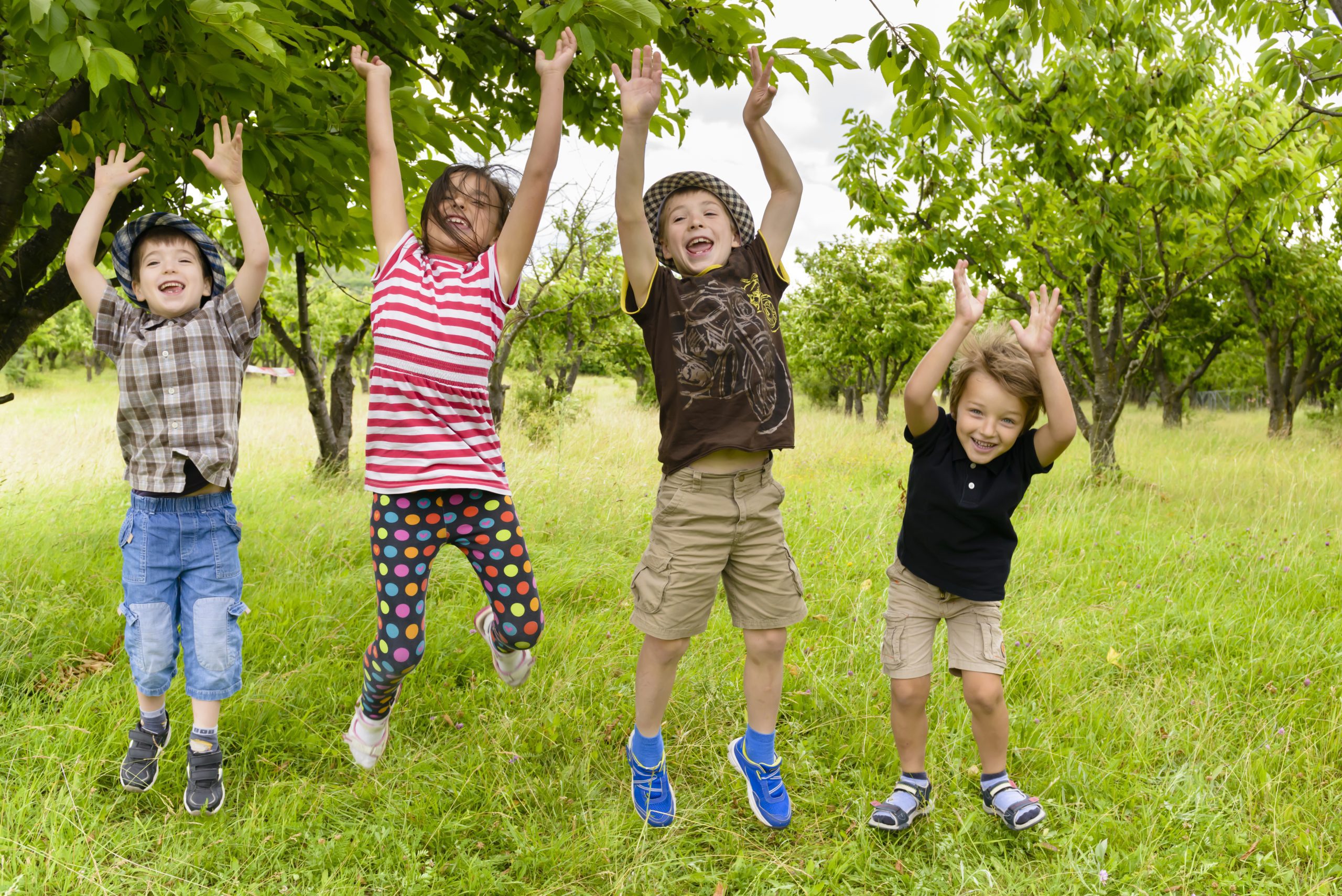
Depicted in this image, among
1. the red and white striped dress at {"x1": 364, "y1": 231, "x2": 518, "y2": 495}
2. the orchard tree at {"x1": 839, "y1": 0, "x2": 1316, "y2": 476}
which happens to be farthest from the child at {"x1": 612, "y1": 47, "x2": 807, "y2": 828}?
the orchard tree at {"x1": 839, "y1": 0, "x2": 1316, "y2": 476}

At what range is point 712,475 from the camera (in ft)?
7.71

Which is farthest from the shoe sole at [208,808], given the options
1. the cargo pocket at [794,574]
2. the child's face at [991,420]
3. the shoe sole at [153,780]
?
the child's face at [991,420]

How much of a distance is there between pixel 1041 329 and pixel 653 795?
180 centimetres

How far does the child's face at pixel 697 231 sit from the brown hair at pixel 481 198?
0.52m

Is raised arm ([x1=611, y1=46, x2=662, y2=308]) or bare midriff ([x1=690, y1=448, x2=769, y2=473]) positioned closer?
raised arm ([x1=611, y1=46, x2=662, y2=308])

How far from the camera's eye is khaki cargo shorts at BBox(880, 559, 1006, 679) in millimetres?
2359

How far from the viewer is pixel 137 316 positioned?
238 cm

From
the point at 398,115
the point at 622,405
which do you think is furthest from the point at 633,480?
the point at 622,405

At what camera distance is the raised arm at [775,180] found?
2.54m

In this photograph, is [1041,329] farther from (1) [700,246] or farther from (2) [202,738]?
(2) [202,738]

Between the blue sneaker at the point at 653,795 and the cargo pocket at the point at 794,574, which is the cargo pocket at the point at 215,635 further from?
the cargo pocket at the point at 794,574

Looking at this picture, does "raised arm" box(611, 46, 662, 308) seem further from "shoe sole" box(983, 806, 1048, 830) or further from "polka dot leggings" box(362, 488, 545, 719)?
"shoe sole" box(983, 806, 1048, 830)

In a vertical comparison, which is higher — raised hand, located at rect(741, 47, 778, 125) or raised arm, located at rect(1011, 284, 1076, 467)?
raised hand, located at rect(741, 47, 778, 125)

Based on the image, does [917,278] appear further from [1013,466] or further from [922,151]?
[1013,466]
